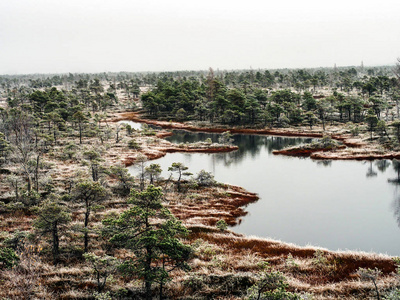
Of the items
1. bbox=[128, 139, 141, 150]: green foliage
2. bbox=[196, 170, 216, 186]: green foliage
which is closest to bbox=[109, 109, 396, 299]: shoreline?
bbox=[196, 170, 216, 186]: green foliage

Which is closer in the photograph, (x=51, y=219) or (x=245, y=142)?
(x=51, y=219)

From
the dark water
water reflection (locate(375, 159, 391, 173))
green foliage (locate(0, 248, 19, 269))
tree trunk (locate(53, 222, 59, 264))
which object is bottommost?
the dark water

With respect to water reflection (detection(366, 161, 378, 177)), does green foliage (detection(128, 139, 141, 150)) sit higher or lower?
higher

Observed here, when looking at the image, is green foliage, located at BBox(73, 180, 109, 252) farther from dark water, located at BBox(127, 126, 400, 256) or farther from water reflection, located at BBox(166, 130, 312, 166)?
water reflection, located at BBox(166, 130, 312, 166)

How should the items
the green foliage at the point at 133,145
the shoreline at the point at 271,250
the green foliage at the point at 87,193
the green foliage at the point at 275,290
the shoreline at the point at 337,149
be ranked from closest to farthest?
the green foliage at the point at 275,290, the shoreline at the point at 271,250, the green foliage at the point at 87,193, the shoreline at the point at 337,149, the green foliage at the point at 133,145

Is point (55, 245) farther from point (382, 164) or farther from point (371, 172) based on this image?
point (382, 164)

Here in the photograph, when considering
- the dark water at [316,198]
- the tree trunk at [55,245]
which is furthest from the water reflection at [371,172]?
the tree trunk at [55,245]

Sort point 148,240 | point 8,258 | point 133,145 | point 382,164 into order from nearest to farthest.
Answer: point 148,240
point 8,258
point 382,164
point 133,145

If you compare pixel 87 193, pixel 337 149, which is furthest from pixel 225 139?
pixel 87 193

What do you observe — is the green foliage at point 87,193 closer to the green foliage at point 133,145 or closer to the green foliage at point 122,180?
the green foliage at point 122,180
